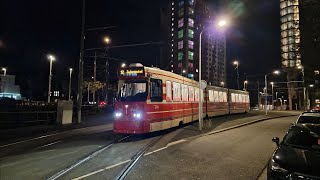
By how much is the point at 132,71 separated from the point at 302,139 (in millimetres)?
9398

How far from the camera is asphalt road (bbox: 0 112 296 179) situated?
7.82m

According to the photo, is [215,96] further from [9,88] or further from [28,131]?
[9,88]

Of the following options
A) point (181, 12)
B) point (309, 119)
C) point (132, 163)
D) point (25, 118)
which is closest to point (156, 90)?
point (132, 163)

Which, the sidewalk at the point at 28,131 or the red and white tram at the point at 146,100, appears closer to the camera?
the red and white tram at the point at 146,100

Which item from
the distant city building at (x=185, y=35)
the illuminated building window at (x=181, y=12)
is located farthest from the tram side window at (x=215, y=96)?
the illuminated building window at (x=181, y=12)

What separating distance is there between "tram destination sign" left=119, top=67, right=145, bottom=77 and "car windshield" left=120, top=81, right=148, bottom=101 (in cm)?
41

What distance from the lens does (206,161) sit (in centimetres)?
961

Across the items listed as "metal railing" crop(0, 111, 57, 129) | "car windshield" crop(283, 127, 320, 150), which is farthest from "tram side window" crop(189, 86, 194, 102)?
"car windshield" crop(283, 127, 320, 150)

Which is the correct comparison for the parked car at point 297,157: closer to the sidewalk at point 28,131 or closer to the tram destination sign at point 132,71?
the tram destination sign at point 132,71

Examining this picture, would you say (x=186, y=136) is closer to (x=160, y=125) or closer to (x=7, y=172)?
(x=160, y=125)

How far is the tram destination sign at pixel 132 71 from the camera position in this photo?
14195 mm

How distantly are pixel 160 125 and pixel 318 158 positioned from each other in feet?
33.2

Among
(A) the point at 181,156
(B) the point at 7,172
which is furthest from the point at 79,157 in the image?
(A) the point at 181,156

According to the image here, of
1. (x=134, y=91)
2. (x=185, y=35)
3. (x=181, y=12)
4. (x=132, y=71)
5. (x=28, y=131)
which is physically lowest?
(x=28, y=131)
